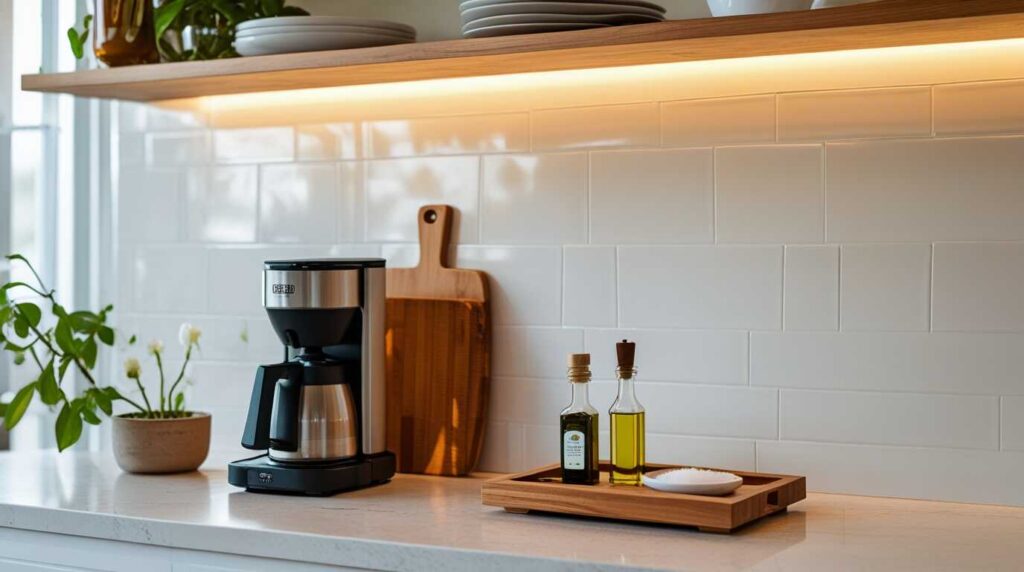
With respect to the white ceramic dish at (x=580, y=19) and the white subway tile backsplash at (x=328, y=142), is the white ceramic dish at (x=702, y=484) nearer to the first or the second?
the white ceramic dish at (x=580, y=19)

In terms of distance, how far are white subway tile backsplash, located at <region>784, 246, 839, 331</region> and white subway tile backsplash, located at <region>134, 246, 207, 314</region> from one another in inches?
43.5

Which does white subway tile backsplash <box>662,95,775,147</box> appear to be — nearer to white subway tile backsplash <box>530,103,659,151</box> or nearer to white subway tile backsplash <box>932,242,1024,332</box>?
white subway tile backsplash <box>530,103,659,151</box>

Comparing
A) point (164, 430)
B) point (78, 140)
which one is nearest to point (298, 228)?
point (164, 430)

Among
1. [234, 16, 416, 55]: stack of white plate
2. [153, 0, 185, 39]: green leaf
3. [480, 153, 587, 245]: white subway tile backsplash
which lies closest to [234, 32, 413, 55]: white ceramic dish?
[234, 16, 416, 55]: stack of white plate

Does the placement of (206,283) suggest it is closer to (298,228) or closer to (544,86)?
(298,228)

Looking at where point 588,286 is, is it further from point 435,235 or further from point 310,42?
point 310,42

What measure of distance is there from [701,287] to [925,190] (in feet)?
1.19

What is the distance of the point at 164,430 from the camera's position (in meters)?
2.11

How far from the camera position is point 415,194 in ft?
7.24

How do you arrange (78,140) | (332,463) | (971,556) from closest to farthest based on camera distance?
(971,556) < (332,463) < (78,140)

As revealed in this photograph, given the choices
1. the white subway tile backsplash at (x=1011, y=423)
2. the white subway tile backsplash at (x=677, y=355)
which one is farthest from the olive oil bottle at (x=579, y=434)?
the white subway tile backsplash at (x=1011, y=423)

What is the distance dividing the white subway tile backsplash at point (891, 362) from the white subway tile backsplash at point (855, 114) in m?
0.30

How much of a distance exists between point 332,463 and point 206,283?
0.62 m

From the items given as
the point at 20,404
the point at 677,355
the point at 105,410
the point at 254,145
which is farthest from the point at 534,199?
the point at 20,404
